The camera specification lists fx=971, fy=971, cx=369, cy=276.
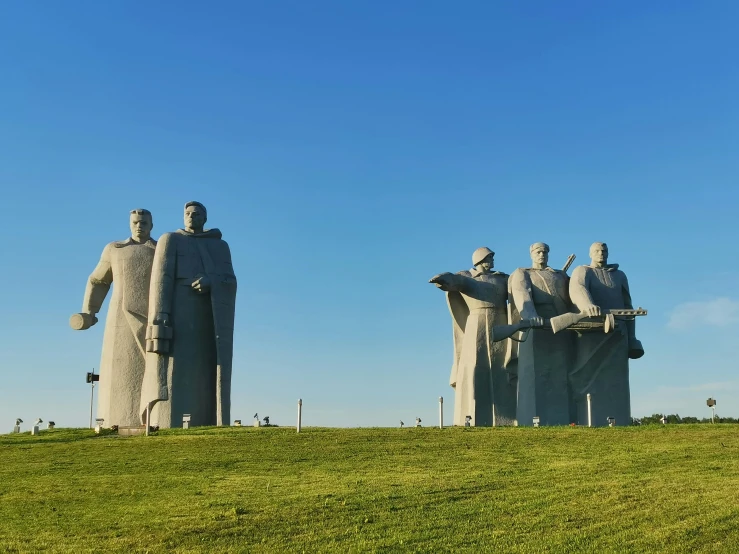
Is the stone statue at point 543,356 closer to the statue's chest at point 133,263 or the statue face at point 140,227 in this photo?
the statue's chest at point 133,263

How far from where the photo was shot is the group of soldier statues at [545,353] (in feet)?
85.1

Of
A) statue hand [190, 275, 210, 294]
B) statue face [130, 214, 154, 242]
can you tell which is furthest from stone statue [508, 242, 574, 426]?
statue face [130, 214, 154, 242]

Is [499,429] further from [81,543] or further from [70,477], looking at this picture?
[81,543]

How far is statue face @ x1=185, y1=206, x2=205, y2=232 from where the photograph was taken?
2727 centimetres

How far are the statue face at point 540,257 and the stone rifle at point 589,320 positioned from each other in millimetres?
1986

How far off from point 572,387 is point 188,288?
1082 cm

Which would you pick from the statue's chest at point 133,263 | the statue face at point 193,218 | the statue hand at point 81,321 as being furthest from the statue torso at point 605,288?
the statue hand at point 81,321

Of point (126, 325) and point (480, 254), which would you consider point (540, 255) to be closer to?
point (480, 254)

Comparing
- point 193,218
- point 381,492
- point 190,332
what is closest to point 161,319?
point 190,332

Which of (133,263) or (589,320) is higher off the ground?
(133,263)

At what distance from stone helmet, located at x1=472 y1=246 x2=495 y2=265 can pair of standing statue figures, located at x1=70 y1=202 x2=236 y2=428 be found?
674 cm

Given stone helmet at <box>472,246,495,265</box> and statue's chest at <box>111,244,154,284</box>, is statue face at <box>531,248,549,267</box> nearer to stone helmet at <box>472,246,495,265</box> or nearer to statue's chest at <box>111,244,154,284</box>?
stone helmet at <box>472,246,495,265</box>

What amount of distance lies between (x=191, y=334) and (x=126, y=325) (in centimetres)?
217

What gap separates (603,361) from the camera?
26406mm
